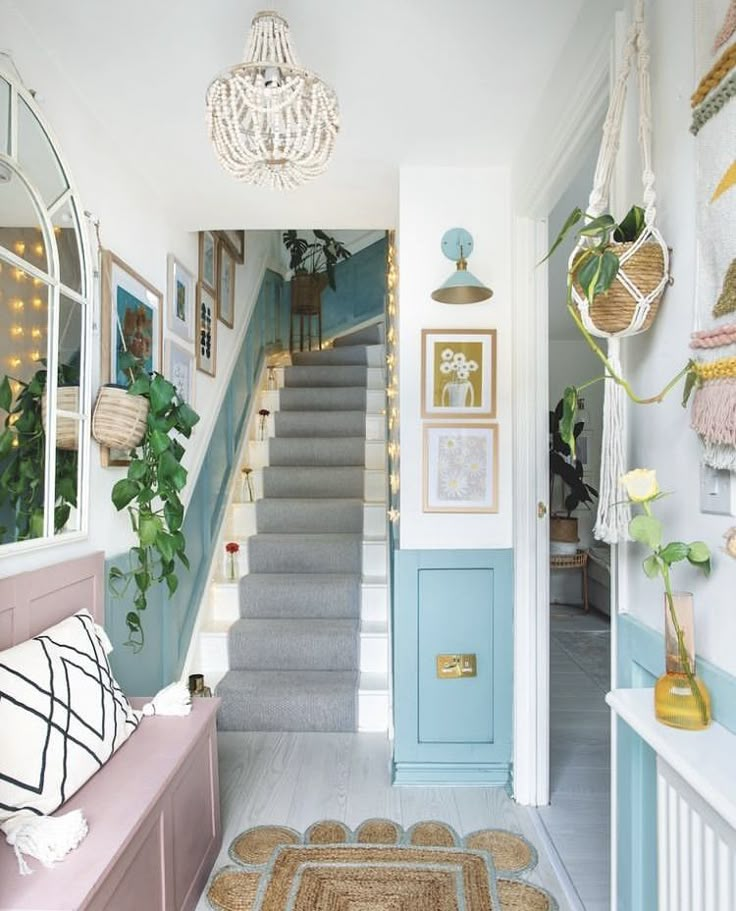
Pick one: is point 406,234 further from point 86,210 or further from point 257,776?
point 257,776

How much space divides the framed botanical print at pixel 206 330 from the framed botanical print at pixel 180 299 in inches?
3.9

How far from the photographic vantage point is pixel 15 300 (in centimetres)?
163

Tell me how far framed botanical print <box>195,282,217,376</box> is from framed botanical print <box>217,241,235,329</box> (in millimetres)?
154

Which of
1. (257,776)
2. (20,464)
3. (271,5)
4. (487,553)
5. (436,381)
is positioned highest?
(271,5)

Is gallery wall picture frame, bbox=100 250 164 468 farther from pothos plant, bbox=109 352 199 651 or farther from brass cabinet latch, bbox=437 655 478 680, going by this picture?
brass cabinet latch, bbox=437 655 478 680

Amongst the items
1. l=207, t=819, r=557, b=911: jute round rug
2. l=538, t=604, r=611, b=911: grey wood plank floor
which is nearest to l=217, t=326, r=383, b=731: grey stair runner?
l=207, t=819, r=557, b=911: jute round rug

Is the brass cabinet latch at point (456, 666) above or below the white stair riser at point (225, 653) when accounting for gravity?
above

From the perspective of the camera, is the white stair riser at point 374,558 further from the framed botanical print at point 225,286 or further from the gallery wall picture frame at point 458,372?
the framed botanical print at point 225,286

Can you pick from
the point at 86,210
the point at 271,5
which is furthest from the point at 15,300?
the point at 271,5

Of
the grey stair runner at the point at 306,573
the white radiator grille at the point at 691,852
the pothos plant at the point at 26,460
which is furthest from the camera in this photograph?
the grey stair runner at the point at 306,573

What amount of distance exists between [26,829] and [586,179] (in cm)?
305

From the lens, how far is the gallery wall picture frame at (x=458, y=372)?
2.49 meters

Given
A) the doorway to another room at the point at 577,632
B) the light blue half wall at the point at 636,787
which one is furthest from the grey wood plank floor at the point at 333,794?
the light blue half wall at the point at 636,787

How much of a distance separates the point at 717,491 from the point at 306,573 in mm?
2996
